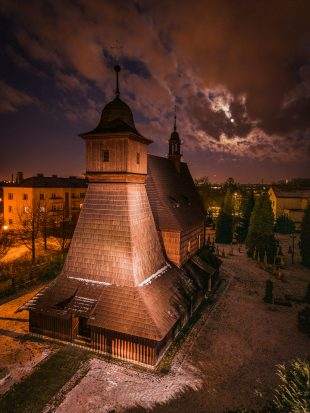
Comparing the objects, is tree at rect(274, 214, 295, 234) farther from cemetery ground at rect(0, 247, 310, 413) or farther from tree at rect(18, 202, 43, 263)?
tree at rect(18, 202, 43, 263)

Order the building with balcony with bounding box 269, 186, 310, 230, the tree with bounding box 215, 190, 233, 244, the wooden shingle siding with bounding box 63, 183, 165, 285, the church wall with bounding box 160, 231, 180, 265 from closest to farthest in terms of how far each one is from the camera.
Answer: the wooden shingle siding with bounding box 63, 183, 165, 285
the church wall with bounding box 160, 231, 180, 265
the tree with bounding box 215, 190, 233, 244
the building with balcony with bounding box 269, 186, 310, 230

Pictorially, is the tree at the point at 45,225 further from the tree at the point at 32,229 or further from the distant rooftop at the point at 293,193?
the distant rooftop at the point at 293,193

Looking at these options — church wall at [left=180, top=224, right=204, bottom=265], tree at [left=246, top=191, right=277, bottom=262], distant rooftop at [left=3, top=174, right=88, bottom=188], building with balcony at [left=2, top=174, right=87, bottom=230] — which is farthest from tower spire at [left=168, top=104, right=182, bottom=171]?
distant rooftop at [left=3, top=174, right=88, bottom=188]

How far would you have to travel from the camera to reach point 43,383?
14.1 meters

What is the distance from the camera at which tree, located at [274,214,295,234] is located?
62.5 meters

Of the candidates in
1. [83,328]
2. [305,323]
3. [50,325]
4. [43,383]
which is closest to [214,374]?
[83,328]

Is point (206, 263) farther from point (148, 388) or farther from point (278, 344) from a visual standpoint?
point (148, 388)

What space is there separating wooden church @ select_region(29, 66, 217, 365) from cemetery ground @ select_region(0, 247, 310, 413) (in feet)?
4.01

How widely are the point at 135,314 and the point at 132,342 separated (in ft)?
5.27

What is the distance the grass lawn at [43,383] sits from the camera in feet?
41.7

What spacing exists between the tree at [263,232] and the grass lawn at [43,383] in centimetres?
2906

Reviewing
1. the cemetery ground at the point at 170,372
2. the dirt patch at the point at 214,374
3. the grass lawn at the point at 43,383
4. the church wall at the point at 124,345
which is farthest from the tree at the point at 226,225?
the grass lawn at the point at 43,383

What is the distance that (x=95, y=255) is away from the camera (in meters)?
18.7

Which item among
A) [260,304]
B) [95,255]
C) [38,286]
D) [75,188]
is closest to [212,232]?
[75,188]
